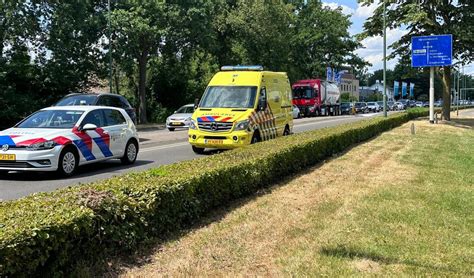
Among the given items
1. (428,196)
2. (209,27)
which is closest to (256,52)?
(209,27)

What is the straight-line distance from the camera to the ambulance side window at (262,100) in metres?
14.7

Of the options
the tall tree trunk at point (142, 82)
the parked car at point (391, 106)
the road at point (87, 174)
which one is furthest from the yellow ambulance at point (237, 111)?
the parked car at point (391, 106)

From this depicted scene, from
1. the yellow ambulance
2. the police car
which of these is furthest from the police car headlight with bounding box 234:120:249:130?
the police car

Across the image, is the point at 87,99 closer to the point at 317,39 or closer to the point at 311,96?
the point at 311,96

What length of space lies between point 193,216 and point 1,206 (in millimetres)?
2293

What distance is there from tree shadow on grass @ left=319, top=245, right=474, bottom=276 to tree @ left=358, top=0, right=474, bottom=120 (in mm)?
28339

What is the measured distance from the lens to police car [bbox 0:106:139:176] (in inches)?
380

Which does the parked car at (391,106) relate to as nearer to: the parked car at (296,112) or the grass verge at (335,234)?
the parked car at (296,112)

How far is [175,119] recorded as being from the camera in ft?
89.2

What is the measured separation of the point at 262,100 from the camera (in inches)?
584

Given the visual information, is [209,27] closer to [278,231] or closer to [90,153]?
[90,153]

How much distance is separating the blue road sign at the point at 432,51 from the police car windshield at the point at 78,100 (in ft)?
69.6

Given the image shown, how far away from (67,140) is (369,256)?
722cm

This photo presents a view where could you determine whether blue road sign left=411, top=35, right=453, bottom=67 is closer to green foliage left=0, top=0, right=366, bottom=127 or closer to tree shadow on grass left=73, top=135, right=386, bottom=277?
green foliage left=0, top=0, right=366, bottom=127
